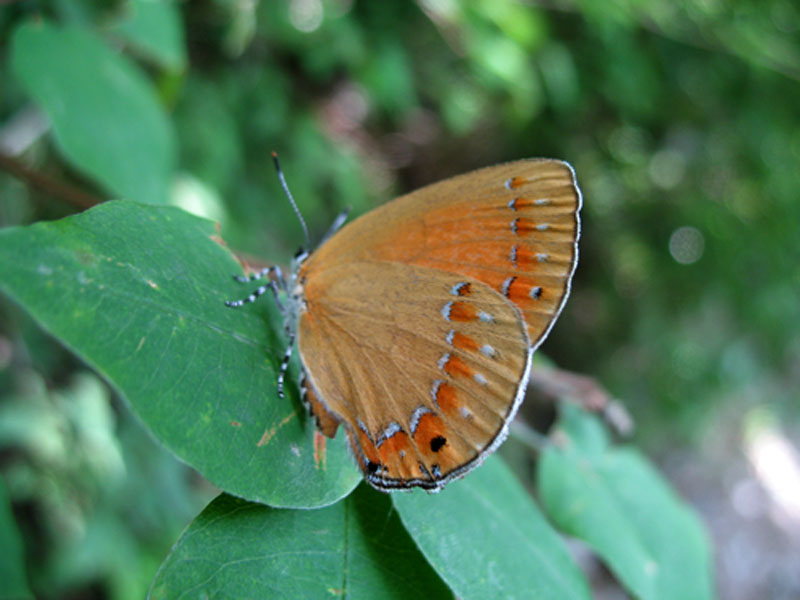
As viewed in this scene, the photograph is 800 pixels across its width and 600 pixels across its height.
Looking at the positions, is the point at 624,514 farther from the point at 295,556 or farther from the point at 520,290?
the point at 295,556

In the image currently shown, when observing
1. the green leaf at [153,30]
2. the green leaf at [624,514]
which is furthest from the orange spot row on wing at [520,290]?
the green leaf at [153,30]

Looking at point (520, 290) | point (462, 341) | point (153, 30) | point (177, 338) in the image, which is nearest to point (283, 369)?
point (177, 338)

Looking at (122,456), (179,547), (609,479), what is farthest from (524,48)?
(179,547)

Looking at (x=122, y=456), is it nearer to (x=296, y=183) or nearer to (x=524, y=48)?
(x=296, y=183)

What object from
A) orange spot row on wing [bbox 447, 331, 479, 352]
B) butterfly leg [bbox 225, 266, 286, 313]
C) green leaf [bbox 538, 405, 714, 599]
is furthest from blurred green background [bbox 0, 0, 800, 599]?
green leaf [bbox 538, 405, 714, 599]

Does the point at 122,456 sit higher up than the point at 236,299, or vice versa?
the point at 236,299
